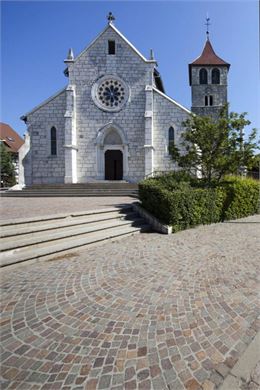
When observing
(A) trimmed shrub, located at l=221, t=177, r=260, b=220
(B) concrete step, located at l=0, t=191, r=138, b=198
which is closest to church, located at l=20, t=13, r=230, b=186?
(B) concrete step, located at l=0, t=191, r=138, b=198

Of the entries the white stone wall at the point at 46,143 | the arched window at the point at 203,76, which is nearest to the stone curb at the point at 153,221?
the white stone wall at the point at 46,143

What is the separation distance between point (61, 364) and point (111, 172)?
19.8m

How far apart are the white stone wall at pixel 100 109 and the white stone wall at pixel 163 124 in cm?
127

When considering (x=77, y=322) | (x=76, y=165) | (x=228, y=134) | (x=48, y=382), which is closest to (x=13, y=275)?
(x=77, y=322)

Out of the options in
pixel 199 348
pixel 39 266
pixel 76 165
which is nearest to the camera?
pixel 199 348

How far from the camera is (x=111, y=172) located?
21.6 meters

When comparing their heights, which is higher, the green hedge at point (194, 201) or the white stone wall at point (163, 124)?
the white stone wall at point (163, 124)

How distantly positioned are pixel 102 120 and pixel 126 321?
1983 centimetres

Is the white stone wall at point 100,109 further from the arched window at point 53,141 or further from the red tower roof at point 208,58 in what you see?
the red tower roof at point 208,58

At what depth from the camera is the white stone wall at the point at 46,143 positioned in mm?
20062

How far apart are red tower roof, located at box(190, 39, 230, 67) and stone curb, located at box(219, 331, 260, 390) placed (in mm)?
36097

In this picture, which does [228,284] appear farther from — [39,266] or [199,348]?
[39,266]

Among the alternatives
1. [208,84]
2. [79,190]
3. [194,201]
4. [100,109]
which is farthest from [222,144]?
[208,84]

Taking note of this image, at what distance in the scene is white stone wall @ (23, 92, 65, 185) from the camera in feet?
65.8
